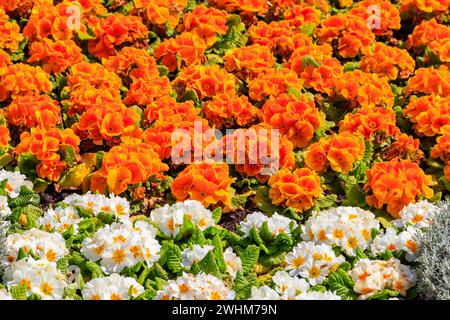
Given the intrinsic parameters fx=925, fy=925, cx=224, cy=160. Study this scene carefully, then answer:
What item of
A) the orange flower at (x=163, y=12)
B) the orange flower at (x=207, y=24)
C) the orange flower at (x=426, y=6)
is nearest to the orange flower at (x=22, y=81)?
the orange flower at (x=163, y=12)

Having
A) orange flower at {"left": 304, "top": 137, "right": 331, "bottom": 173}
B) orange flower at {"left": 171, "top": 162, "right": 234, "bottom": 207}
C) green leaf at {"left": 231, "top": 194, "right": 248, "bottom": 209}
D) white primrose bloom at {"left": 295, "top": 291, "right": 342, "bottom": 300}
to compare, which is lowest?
white primrose bloom at {"left": 295, "top": 291, "right": 342, "bottom": 300}

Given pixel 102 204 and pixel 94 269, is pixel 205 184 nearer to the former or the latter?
pixel 102 204

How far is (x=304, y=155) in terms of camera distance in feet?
18.8

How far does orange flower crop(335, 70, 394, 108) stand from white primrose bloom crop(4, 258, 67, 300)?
254 centimetres

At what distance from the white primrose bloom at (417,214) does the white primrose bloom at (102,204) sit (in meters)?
1.50

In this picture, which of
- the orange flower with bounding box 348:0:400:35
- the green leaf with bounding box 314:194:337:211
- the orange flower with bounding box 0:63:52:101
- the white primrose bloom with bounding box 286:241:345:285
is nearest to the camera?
the white primrose bloom with bounding box 286:241:345:285

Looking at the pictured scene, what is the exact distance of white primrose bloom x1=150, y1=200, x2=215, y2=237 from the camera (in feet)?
16.2

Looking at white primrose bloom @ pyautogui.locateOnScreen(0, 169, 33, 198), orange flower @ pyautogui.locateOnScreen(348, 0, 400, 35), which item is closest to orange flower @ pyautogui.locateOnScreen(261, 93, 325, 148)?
orange flower @ pyautogui.locateOnScreen(348, 0, 400, 35)

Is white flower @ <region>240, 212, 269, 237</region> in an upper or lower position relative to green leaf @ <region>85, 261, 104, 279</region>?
upper

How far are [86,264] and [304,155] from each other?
171 cm

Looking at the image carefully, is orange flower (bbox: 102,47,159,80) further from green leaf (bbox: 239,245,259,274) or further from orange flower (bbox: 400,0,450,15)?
orange flower (bbox: 400,0,450,15)

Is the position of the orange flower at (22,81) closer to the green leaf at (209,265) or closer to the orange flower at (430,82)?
the green leaf at (209,265)

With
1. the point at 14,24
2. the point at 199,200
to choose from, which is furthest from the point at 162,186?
the point at 14,24
